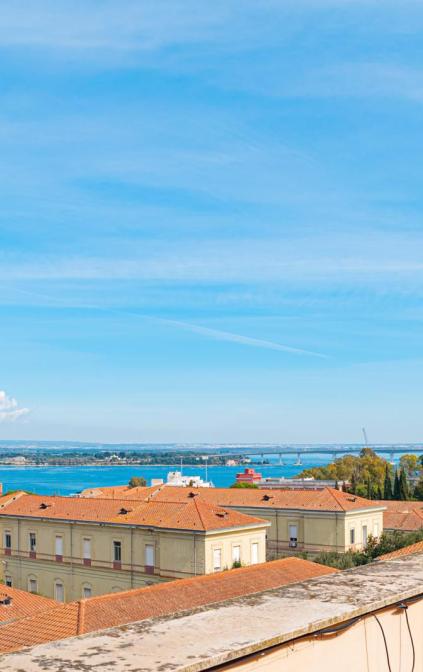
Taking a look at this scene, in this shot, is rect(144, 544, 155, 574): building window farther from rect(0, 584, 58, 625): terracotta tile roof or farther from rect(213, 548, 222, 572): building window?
rect(0, 584, 58, 625): terracotta tile roof

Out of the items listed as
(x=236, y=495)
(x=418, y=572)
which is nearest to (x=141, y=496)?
(x=236, y=495)

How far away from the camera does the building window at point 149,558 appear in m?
41.9

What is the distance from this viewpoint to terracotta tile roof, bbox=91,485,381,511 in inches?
2000

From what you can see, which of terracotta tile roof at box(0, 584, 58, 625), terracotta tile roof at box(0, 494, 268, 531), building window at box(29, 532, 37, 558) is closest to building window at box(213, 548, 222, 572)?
terracotta tile roof at box(0, 494, 268, 531)

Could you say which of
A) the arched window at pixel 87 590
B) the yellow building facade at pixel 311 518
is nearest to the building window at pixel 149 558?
the arched window at pixel 87 590

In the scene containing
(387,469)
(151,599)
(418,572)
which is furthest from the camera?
(387,469)

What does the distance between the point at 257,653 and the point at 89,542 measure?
4405 cm

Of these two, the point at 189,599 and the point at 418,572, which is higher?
the point at 418,572

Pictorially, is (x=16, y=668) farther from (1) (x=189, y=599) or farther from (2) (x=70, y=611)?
(1) (x=189, y=599)

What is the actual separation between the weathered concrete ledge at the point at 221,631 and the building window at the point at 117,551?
40.8 meters

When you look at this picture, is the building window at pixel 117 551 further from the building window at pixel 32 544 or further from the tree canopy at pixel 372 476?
the tree canopy at pixel 372 476

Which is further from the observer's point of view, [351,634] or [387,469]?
[387,469]

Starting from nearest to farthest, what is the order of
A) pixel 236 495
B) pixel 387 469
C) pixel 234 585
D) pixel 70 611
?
1. pixel 70 611
2. pixel 234 585
3. pixel 236 495
4. pixel 387 469

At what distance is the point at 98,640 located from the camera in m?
3.23
